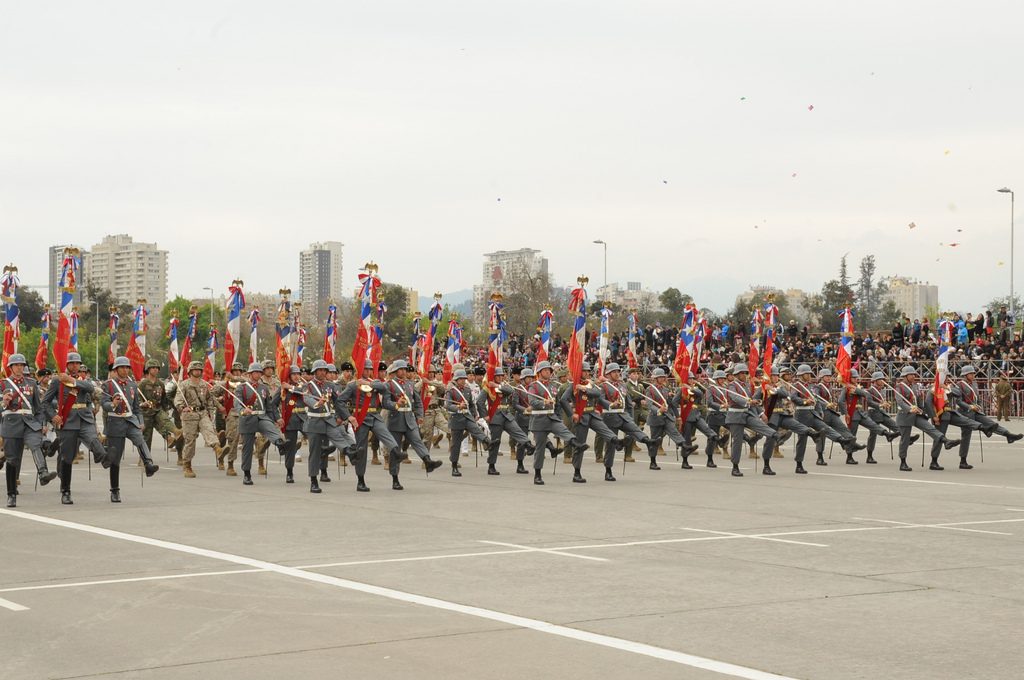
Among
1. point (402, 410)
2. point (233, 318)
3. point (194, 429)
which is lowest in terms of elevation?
point (194, 429)

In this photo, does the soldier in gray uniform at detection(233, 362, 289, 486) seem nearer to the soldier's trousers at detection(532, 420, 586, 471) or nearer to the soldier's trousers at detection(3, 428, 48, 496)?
the soldier's trousers at detection(3, 428, 48, 496)

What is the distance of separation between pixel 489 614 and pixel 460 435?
12.3 m

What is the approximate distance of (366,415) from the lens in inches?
689

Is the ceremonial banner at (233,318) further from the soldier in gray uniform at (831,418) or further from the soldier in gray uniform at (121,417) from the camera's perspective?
the soldier in gray uniform at (831,418)

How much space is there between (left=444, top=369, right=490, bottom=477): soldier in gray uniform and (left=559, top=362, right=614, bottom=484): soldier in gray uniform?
155 centimetres

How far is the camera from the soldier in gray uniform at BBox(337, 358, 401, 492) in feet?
55.8

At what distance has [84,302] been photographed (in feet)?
336

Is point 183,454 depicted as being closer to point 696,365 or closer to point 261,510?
point 261,510

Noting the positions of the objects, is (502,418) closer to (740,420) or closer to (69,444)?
(740,420)

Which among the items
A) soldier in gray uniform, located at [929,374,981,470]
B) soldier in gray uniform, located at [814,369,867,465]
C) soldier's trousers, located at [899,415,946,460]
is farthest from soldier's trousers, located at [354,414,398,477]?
soldier in gray uniform, located at [929,374,981,470]

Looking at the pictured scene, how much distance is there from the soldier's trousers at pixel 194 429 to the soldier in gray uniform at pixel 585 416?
609 cm

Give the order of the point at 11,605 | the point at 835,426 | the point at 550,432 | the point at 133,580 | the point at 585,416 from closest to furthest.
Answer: the point at 11,605 < the point at 133,580 < the point at 550,432 < the point at 585,416 < the point at 835,426

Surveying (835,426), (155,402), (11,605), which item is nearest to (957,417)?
(835,426)

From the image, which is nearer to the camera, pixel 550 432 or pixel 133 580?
pixel 133 580
